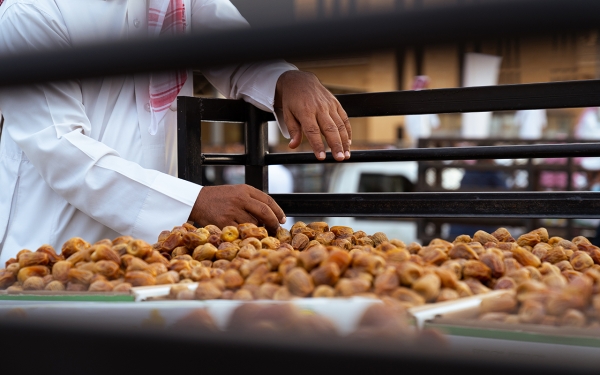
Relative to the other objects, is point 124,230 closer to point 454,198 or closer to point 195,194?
point 195,194

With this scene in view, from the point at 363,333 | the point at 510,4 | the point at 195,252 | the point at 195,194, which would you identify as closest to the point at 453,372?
the point at 363,333

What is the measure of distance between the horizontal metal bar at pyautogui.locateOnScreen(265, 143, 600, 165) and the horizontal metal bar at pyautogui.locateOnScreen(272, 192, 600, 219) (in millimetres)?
96

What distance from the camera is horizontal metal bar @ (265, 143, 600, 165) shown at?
4.84 ft

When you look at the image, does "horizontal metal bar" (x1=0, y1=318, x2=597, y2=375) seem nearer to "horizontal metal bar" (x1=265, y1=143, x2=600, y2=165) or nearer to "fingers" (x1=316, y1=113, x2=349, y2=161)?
"fingers" (x1=316, y1=113, x2=349, y2=161)

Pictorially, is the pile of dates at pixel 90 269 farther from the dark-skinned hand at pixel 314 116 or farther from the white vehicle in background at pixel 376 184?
the white vehicle in background at pixel 376 184

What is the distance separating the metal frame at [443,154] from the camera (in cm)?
146

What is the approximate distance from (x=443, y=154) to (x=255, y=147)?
55 cm

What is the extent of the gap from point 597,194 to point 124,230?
1068mm

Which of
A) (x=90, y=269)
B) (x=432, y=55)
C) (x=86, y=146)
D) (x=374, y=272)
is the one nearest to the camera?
(x=432, y=55)

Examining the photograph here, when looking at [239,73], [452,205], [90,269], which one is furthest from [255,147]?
[90,269]

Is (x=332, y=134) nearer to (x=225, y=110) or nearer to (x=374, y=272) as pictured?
(x=225, y=110)

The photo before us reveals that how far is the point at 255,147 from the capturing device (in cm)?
182

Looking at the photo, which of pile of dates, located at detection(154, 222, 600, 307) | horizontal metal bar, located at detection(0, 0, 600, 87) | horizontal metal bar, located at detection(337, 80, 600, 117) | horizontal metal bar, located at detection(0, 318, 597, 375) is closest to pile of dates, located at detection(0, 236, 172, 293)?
pile of dates, located at detection(154, 222, 600, 307)

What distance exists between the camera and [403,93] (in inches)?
63.4
